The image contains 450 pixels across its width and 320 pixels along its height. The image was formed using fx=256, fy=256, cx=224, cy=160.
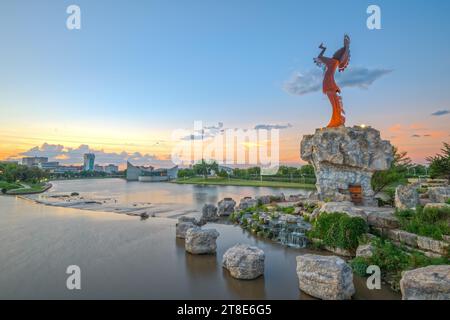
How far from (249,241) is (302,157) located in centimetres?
980

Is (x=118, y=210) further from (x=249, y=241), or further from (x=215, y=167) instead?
(x=215, y=167)

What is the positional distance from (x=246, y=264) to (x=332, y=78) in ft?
50.4

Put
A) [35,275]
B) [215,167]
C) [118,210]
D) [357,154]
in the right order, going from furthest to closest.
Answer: [215,167]
[118,210]
[357,154]
[35,275]

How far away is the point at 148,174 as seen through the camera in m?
105

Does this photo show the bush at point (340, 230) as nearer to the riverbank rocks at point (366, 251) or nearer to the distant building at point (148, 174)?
the riverbank rocks at point (366, 251)

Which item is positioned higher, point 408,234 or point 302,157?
point 302,157

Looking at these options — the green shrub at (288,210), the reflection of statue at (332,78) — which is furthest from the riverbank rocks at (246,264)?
the reflection of statue at (332,78)

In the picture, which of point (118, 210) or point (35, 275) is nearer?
point (35, 275)

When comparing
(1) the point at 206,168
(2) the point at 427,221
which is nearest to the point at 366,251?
(2) the point at 427,221

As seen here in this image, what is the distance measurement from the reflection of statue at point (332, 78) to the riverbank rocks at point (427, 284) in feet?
44.8

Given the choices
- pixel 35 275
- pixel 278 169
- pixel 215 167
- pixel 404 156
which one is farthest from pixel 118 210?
pixel 215 167

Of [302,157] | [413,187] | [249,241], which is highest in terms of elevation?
[302,157]

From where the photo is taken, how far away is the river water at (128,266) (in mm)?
7246

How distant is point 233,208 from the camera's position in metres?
19.9
